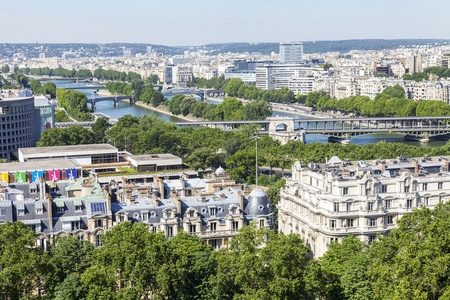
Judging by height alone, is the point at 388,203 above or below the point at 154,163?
above

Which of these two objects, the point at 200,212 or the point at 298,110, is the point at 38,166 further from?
the point at 298,110

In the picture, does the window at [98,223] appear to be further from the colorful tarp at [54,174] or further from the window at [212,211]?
the colorful tarp at [54,174]

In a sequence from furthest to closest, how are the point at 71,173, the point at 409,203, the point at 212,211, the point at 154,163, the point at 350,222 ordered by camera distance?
the point at 154,163, the point at 71,173, the point at 212,211, the point at 409,203, the point at 350,222

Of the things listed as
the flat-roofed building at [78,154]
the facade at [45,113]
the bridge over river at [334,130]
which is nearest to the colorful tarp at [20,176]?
the flat-roofed building at [78,154]

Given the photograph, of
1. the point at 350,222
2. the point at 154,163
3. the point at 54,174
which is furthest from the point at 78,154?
the point at 350,222

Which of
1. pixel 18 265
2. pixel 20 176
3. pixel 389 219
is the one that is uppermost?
pixel 18 265

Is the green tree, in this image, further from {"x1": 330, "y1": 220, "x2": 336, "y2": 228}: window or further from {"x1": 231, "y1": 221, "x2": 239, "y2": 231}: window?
{"x1": 330, "y1": 220, "x2": 336, "y2": 228}: window

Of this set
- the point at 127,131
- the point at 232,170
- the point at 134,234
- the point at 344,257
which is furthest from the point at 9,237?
the point at 127,131
